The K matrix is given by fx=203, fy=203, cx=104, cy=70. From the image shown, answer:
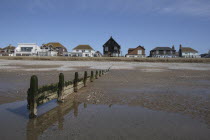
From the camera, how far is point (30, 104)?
26.3 ft

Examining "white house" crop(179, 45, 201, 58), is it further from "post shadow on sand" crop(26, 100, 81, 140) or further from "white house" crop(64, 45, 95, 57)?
"post shadow on sand" crop(26, 100, 81, 140)

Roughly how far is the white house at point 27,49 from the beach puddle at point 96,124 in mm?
94937

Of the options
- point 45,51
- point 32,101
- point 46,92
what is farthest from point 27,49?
point 32,101

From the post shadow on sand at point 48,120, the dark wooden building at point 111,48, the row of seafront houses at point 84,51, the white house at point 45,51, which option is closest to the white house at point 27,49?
the row of seafront houses at point 84,51

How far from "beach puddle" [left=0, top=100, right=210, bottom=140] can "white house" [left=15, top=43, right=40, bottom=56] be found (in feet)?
311

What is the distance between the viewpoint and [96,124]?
7582 millimetres

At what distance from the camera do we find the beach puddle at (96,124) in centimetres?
649

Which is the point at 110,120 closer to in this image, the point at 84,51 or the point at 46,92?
the point at 46,92

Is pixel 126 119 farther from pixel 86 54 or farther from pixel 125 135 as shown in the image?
pixel 86 54

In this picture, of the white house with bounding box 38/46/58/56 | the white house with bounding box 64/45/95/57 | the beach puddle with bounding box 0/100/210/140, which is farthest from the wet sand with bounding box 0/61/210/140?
the white house with bounding box 64/45/95/57

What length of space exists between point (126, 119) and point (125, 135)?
1.78m

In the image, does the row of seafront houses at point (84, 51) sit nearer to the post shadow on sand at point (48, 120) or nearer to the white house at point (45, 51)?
the white house at point (45, 51)

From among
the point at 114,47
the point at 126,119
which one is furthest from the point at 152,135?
the point at 114,47

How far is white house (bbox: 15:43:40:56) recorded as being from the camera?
9969 centimetres
